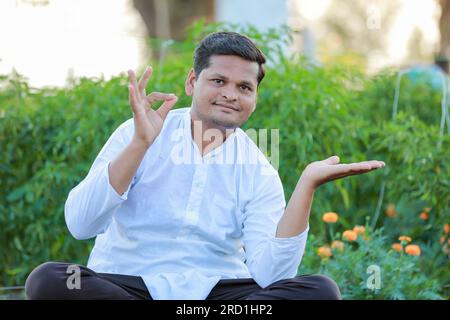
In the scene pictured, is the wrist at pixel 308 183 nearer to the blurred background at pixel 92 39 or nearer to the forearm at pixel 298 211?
the forearm at pixel 298 211

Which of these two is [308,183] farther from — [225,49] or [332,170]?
[225,49]

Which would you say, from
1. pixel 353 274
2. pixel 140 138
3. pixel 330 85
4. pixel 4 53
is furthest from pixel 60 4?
pixel 140 138

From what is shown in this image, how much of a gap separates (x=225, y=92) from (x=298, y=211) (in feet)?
1.69

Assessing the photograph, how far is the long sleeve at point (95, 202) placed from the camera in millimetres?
2913

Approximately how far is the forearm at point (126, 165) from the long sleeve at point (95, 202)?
2 cm

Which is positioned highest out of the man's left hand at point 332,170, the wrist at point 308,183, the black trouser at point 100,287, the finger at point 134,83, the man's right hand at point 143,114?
the finger at point 134,83

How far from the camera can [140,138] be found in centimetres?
287

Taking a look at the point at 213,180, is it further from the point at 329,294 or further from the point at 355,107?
the point at 355,107

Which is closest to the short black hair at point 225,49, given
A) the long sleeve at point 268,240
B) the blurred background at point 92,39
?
the long sleeve at point 268,240

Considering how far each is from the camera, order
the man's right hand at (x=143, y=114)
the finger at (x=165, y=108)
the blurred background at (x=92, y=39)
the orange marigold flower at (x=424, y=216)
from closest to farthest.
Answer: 1. the man's right hand at (x=143, y=114)
2. the finger at (x=165, y=108)
3. the orange marigold flower at (x=424, y=216)
4. the blurred background at (x=92, y=39)

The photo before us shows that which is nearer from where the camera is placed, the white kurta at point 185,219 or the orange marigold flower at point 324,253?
the white kurta at point 185,219

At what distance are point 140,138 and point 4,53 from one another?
2.42 meters

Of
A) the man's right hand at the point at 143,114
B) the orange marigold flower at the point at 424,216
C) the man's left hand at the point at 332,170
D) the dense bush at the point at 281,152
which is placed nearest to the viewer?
the man's left hand at the point at 332,170

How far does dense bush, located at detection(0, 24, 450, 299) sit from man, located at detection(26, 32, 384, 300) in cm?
124
